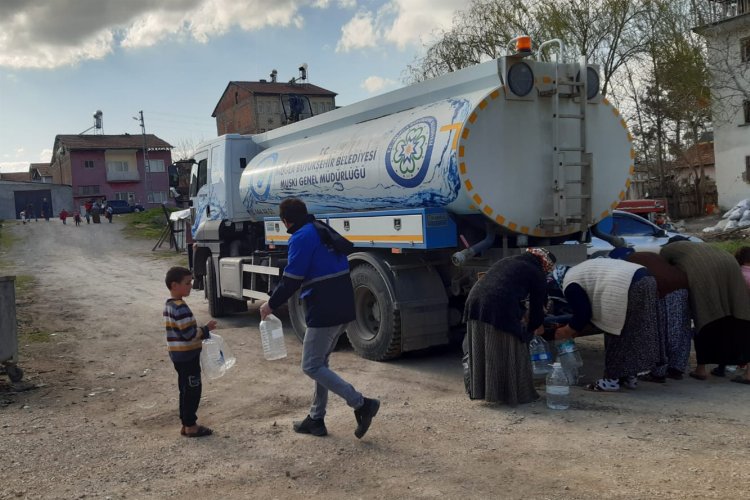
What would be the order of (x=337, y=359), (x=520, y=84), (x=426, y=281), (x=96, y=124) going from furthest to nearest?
(x=96, y=124) < (x=337, y=359) < (x=426, y=281) < (x=520, y=84)

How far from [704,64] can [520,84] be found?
25.6 metres

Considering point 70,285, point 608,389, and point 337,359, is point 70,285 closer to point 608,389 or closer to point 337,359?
point 337,359

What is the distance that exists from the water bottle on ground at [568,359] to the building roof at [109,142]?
66775mm

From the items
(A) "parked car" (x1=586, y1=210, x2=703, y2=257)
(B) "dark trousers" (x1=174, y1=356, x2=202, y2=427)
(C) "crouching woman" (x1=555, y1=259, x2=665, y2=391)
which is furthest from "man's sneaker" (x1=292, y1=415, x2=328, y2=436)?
(A) "parked car" (x1=586, y1=210, x2=703, y2=257)

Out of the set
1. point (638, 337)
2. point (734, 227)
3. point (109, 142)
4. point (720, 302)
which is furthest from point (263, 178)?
point (109, 142)

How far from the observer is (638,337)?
5922 mm

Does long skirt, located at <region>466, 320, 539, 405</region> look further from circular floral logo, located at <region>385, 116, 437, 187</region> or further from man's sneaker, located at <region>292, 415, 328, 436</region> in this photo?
circular floral logo, located at <region>385, 116, 437, 187</region>

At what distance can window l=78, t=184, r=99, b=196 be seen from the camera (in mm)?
65750

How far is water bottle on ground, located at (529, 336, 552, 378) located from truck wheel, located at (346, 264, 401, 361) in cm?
179

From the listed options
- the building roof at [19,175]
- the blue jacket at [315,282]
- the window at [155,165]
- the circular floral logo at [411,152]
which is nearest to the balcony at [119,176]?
the window at [155,165]

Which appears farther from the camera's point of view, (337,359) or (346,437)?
(337,359)

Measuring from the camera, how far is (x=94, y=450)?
17.0 ft

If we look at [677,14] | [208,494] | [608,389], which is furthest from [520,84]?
[677,14]

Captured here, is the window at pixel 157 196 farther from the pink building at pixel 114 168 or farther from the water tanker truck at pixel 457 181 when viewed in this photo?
the water tanker truck at pixel 457 181
